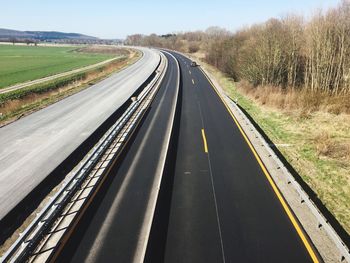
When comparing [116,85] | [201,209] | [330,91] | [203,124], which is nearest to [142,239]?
[201,209]

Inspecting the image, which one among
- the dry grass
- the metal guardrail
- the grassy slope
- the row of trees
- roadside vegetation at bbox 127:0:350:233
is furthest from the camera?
the row of trees

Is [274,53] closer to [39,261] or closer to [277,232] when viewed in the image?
[277,232]

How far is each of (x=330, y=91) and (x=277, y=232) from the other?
77.5ft

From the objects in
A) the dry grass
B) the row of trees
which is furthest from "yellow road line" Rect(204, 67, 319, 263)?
the row of trees

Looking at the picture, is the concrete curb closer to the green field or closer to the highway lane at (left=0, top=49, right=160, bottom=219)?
the highway lane at (left=0, top=49, right=160, bottom=219)

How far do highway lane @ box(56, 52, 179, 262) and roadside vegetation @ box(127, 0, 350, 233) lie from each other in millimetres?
7139

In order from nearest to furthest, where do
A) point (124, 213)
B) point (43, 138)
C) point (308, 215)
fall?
point (308, 215)
point (124, 213)
point (43, 138)

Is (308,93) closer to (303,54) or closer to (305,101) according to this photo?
(305,101)

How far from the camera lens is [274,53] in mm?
32344

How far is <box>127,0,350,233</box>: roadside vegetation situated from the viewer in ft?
48.0

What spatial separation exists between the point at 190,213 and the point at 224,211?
127 centimetres

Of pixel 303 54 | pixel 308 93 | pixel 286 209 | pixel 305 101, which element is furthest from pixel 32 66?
pixel 286 209

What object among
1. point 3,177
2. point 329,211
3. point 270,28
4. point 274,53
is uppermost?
point 270,28

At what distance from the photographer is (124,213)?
10.5 m
